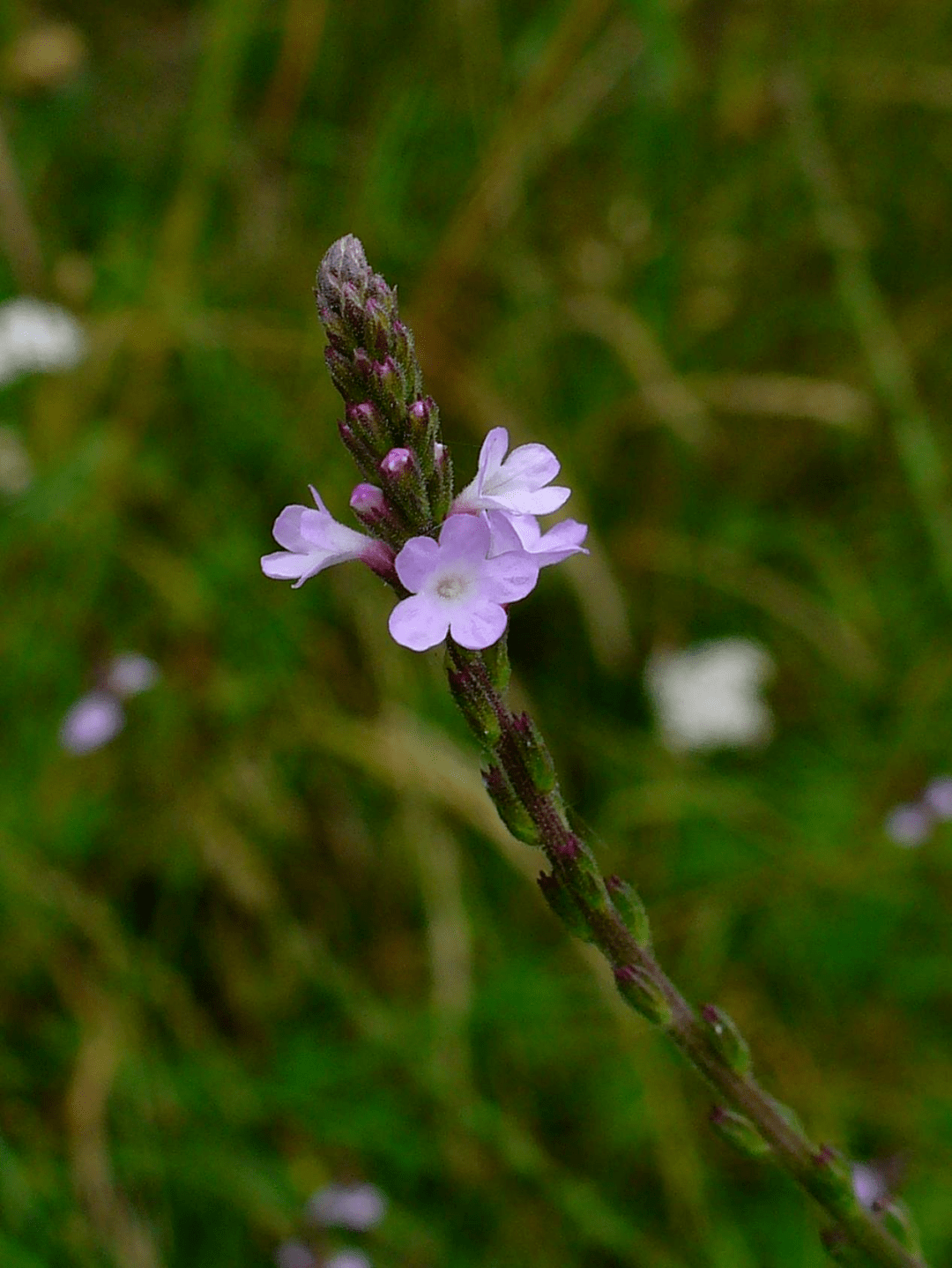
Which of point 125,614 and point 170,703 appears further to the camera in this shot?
point 125,614

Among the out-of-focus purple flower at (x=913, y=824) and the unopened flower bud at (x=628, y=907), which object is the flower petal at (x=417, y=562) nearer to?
the unopened flower bud at (x=628, y=907)

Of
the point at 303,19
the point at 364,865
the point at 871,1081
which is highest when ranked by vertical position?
the point at 303,19

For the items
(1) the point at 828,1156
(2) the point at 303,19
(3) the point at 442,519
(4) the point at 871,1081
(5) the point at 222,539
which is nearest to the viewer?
(3) the point at 442,519

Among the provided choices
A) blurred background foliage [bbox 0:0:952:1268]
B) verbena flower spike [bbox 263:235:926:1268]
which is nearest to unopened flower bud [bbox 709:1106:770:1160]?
verbena flower spike [bbox 263:235:926:1268]

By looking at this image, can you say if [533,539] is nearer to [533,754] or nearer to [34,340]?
[533,754]

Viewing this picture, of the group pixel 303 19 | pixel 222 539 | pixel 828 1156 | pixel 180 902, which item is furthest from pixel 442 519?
pixel 303 19

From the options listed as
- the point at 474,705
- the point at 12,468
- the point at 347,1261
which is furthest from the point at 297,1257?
the point at 12,468

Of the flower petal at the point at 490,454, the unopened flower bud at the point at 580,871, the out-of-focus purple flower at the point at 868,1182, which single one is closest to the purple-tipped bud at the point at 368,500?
the flower petal at the point at 490,454

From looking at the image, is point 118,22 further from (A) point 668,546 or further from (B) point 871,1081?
(B) point 871,1081
